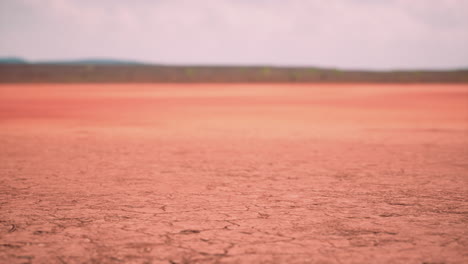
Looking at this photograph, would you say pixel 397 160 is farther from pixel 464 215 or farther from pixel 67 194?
pixel 67 194

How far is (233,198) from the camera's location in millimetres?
4477

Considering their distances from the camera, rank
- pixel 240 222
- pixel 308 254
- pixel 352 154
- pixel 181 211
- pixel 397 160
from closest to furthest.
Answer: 1. pixel 308 254
2. pixel 240 222
3. pixel 181 211
4. pixel 397 160
5. pixel 352 154

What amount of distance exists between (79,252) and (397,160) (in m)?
5.28

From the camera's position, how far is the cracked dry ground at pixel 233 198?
3084 mm

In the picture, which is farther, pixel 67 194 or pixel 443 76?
pixel 443 76

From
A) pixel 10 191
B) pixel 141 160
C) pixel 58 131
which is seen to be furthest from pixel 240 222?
pixel 58 131

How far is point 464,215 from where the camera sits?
12.8 feet

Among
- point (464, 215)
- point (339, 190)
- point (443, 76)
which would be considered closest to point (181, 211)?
point (339, 190)

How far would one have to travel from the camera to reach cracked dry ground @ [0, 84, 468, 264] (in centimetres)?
308

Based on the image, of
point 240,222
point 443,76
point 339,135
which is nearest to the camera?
point 240,222

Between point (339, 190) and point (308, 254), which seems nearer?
point (308, 254)

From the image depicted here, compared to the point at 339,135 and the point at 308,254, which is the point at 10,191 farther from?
the point at 339,135

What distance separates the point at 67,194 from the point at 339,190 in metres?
3.11

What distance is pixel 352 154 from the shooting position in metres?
7.22
